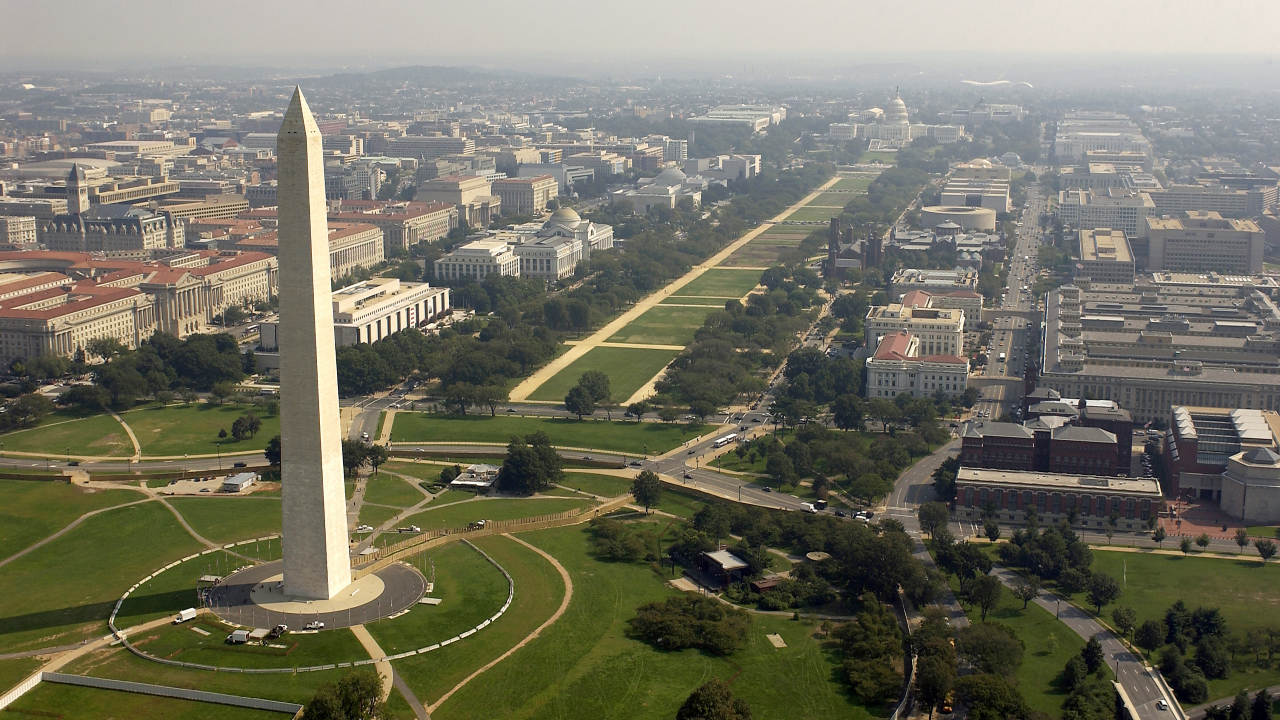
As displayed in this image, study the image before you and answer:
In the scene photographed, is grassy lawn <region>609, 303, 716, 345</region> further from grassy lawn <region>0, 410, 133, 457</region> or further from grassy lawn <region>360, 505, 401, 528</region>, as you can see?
grassy lawn <region>360, 505, 401, 528</region>

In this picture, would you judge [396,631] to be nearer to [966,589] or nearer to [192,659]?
[192,659]

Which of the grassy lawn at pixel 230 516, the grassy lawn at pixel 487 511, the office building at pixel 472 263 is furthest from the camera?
the office building at pixel 472 263

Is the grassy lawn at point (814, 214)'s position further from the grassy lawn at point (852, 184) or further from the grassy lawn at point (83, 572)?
the grassy lawn at point (83, 572)

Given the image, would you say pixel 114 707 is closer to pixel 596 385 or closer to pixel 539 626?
pixel 539 626

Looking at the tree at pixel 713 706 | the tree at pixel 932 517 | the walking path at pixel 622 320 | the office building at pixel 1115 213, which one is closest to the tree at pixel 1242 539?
the tree at pixel 932 517

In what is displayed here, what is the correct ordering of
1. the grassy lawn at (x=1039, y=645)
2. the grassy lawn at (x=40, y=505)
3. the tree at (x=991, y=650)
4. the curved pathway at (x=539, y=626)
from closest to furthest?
the curved pathway at (x=539, y=626) < the grassy lawn at (x=1039, y=645) < the tree at (x=991, y=650) < the grassy lawn at (x=40, y=505)

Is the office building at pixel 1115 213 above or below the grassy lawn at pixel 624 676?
above
